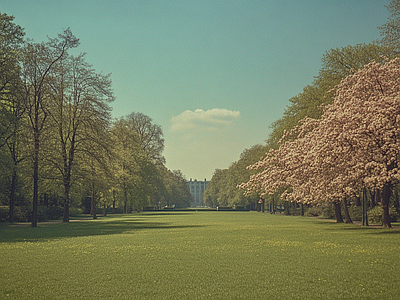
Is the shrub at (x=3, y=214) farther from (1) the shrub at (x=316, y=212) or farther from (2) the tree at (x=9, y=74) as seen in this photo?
(1) the shrub at (x=316, y=212)

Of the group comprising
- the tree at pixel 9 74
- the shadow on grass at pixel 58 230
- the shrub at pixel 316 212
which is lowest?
the shrub at pixel 316 212

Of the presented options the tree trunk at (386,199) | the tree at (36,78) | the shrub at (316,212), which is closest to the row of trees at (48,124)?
the tree at (36,78)

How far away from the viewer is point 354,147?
2278 centimetres

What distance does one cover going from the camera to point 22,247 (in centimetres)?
1656

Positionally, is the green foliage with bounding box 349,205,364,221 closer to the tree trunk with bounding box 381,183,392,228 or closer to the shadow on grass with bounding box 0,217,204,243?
the tree trunk with bounding box 381,183,392,228

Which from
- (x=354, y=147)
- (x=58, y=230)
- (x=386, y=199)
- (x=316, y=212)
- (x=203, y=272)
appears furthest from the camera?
(x=316, y=212)

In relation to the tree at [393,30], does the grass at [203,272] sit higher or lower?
lower

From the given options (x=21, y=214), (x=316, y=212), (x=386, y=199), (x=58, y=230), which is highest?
(x=386, y=199)

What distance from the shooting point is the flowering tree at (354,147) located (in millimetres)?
21734

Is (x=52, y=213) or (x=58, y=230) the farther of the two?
(x=52, y=213)

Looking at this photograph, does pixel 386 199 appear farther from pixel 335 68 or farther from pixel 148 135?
pixel 148 135

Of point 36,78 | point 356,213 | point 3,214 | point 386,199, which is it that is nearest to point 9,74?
point 36,78

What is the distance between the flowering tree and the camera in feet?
71.3

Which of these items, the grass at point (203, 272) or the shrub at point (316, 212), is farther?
the shrub at point (316, 212)
